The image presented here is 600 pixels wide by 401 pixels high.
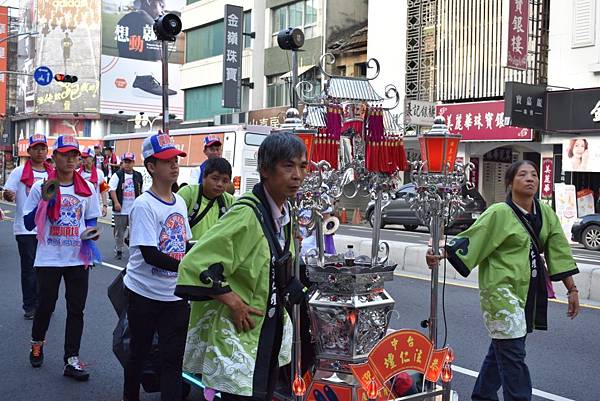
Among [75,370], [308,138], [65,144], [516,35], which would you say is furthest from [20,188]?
[516,35]

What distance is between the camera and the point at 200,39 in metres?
36.9

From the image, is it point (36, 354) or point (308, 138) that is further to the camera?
point (36, 354)

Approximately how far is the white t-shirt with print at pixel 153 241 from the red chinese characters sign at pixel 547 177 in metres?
18.2

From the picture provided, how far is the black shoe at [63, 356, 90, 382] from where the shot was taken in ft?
17.6

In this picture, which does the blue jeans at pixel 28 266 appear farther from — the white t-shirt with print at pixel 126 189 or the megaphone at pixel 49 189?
the white t-shirt with print at pixel 126 189

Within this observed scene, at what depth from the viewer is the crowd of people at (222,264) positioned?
9.64 ft

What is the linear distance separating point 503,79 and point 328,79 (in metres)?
18.3

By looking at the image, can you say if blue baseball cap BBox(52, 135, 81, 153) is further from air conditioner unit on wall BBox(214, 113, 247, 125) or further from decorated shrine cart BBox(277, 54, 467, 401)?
air conditioner unit on wall BBox(214, 113, 247, 125)

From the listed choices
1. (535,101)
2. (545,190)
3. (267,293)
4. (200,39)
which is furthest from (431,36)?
(267,293)

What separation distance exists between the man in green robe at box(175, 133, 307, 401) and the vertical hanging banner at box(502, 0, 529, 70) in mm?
17873

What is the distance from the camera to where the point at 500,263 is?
4.28m

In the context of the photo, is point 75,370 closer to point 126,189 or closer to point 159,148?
point 159,148

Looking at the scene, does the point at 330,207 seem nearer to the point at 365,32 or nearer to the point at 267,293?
the point at 267,293

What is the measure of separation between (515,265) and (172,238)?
84.7 inches
